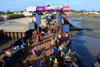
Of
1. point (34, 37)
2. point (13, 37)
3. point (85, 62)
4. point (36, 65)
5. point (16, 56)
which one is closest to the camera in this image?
point (36, 65)

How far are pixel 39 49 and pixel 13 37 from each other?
14.4 meters

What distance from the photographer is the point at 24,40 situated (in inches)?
618

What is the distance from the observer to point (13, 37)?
2334cm

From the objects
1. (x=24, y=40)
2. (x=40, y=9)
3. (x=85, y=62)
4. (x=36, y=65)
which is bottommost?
(x=85, y=62)

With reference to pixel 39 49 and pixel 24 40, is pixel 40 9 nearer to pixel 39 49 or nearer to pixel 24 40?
pixel 24 40

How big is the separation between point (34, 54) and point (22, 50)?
2.26m

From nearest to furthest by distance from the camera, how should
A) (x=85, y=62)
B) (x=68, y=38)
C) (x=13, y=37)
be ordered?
1. (x=85, y=62)
2. (x=68, y=38)
3. (x=13, y=37)

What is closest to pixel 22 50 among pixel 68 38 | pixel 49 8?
pixel 68 38

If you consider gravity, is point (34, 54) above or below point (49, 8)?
below

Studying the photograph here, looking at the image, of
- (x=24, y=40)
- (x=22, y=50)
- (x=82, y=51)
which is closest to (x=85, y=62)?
(x=82, y=51)

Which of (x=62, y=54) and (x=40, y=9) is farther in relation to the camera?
(x=40, y=9)

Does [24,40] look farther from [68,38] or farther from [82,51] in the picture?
[82,51]

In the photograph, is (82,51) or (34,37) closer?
(34,37)

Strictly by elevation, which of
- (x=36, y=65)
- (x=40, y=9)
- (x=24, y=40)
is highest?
(x=40, y=9)
